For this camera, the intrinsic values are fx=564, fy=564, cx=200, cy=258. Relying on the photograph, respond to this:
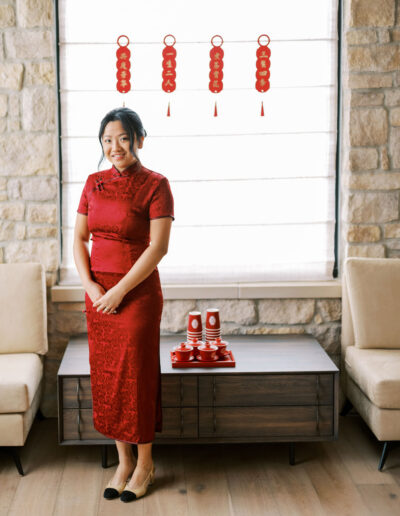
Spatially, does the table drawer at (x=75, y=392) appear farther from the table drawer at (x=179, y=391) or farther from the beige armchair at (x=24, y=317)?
the table drawer at (x=179, y=391)

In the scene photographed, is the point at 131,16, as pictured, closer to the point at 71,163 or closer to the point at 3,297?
the point at 71,163

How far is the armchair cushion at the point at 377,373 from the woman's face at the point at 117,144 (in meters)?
1.48

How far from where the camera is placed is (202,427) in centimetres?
267

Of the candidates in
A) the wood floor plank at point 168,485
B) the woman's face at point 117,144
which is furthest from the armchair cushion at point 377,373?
the woman's face at point 117,144

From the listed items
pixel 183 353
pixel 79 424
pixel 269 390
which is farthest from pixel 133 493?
pixel 269 390

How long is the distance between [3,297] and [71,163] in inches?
33.1

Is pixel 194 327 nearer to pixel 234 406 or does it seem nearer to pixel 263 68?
pixel 234 406

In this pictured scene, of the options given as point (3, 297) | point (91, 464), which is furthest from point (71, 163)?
point (91, 464)

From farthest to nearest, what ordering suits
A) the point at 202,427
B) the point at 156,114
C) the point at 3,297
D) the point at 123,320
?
1. the point at 156,114
2. the point at 3,297
3. the point at 202,427
4. the point at 123,320

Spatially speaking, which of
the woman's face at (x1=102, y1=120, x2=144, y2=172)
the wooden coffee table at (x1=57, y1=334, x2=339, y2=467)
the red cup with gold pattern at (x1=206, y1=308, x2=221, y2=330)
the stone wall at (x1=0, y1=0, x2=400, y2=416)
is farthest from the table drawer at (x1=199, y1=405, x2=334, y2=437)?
the woman's face at (x1=102, y1=120, x2=144, y2=172)

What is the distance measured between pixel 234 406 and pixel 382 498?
75 centimetres

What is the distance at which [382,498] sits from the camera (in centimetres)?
244

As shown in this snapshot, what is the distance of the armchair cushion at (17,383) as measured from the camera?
2.54m

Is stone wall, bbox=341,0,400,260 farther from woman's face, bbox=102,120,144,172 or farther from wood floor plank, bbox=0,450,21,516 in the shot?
wood floor plank, bbox=0,450,21,516
